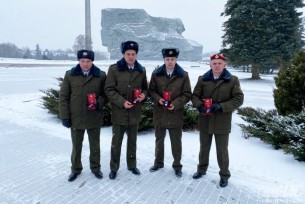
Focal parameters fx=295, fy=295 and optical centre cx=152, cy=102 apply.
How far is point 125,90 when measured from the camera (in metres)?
4.02

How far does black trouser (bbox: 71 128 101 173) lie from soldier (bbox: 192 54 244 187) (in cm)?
148

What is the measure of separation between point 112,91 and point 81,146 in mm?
937

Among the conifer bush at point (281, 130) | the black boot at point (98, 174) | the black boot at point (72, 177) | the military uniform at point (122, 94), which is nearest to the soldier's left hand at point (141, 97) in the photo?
the military uniform at point (122, 94)

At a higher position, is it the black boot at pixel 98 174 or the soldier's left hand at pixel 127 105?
the soldier's left hand at pixel 127 105

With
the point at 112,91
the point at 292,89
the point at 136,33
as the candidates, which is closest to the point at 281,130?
the point at 292,89

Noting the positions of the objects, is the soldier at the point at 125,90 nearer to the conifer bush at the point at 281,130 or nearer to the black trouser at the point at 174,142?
the black trouser at the point at 174,142

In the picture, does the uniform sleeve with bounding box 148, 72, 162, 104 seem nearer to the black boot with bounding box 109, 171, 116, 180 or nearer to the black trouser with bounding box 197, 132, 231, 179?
the black trouser with bounding box 197, 132, 231, 179

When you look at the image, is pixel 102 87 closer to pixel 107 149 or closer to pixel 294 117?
pixel 107 149

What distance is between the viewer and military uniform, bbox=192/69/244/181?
3.83 m

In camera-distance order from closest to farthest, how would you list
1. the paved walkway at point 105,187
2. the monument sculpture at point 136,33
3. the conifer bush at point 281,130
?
the paved walkway at point 105,187
the conifer bush at point 281,130
the monument sculpture at point 136,33

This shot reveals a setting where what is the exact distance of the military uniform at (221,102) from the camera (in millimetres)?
3834

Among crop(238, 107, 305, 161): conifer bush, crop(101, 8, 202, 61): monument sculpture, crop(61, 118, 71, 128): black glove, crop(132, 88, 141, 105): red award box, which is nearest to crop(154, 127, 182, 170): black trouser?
crop(132, 88, 141, 105): red award box

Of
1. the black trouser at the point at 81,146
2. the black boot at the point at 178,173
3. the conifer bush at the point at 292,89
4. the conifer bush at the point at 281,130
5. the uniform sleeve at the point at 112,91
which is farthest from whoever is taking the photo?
the conifer bush at the point at 292,89

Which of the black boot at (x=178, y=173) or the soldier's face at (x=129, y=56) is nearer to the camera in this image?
the soldier's face at (x=129, y=56)
